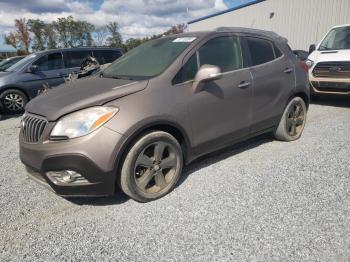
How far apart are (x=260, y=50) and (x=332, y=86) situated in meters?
4.10

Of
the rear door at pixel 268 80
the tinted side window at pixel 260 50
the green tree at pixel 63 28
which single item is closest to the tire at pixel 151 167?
the rear door at pixel 268 80

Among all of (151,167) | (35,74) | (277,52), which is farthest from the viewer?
(35,74)

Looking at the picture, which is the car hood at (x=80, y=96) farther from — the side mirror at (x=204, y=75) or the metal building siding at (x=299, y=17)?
the metal building siding at (x=299, y=17)

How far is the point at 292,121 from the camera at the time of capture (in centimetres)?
495

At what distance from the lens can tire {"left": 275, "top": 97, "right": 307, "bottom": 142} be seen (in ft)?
15.7

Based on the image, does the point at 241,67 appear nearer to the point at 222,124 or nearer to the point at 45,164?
the point at 222,124

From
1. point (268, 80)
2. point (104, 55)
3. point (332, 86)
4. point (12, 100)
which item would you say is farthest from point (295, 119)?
point (12, 100)

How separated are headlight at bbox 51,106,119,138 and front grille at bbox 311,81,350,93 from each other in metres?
6.33

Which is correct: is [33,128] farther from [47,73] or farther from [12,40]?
[12,40]

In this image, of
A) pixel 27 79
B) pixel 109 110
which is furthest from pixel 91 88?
pixel 27 79

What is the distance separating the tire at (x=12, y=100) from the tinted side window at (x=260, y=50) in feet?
21.7

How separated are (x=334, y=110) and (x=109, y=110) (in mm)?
6351

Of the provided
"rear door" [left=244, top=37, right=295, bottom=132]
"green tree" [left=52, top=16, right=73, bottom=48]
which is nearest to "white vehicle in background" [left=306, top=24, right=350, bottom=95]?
→ "rear door" [left=244, top=37, right=295, bottom=132]

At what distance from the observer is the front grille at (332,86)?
24.2 ft
